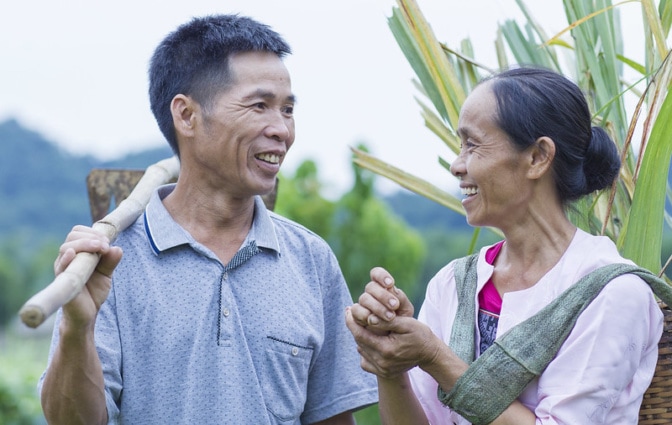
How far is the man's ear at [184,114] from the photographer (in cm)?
271

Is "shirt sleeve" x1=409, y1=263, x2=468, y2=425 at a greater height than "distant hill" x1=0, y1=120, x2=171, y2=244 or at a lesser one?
greater

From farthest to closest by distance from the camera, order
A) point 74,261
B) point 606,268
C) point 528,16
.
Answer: point 528,16, point 606,268, point 74,261

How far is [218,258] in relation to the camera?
2600mm

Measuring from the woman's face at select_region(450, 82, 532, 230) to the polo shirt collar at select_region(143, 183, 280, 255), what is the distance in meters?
0.58

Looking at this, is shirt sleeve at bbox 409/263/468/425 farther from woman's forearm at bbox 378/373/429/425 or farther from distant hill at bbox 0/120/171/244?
distant hill at bbox 0/120/171/244

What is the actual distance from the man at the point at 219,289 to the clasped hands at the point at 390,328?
1.16 feet

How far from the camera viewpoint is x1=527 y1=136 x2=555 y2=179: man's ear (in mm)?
2367

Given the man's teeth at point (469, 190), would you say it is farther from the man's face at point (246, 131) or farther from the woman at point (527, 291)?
the man's face at point (246, 131)

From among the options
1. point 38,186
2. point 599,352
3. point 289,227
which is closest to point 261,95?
point 289,227

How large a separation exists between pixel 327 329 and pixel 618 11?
1.53 metres

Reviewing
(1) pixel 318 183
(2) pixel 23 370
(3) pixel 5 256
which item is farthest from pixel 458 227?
(2) pixel 23 370

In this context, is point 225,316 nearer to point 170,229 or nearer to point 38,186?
point 170,229

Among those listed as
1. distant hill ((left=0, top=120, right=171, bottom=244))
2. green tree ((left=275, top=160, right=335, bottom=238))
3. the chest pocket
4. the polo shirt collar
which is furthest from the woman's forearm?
distant hill ((left=0, top=120, right=171, bottom=244))

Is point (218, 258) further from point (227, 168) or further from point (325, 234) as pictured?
point (325, 234)
